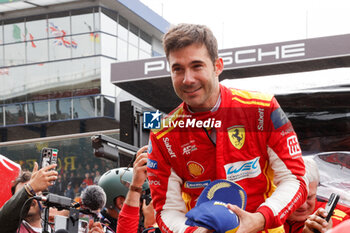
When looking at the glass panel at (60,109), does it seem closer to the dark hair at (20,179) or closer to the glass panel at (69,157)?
the glass panel at (69,157)

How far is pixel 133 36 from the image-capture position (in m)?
22.6

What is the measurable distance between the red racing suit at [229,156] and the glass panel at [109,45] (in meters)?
18.7

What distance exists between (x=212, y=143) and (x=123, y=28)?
20.3 meters

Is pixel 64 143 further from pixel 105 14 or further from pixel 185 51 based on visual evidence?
pixel 105 14

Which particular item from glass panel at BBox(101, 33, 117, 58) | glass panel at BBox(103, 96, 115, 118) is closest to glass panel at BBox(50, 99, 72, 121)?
glass panel at BBox(103, 96, 115, 118)

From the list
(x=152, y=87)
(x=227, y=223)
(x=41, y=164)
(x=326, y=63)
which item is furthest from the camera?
(x=152, y=87)

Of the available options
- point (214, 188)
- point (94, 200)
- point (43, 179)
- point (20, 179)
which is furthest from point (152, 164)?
point (20, 179)

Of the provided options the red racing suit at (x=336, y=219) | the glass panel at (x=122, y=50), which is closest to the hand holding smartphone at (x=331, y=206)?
the red racing suit at (x=336, y=219)

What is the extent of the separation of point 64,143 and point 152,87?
6.91m

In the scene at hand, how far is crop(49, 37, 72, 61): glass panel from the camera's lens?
21406 millimetres

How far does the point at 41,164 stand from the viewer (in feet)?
11.7

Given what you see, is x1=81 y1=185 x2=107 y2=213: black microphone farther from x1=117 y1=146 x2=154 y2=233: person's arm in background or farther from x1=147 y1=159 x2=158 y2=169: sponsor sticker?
x1=147 y1=159 x2=158 y2=169: sponsor sticker

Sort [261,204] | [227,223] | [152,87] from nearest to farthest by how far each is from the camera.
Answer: [227,223]
[261,204]
[152,87]

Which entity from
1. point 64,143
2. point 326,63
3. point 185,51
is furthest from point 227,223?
point 326,63
